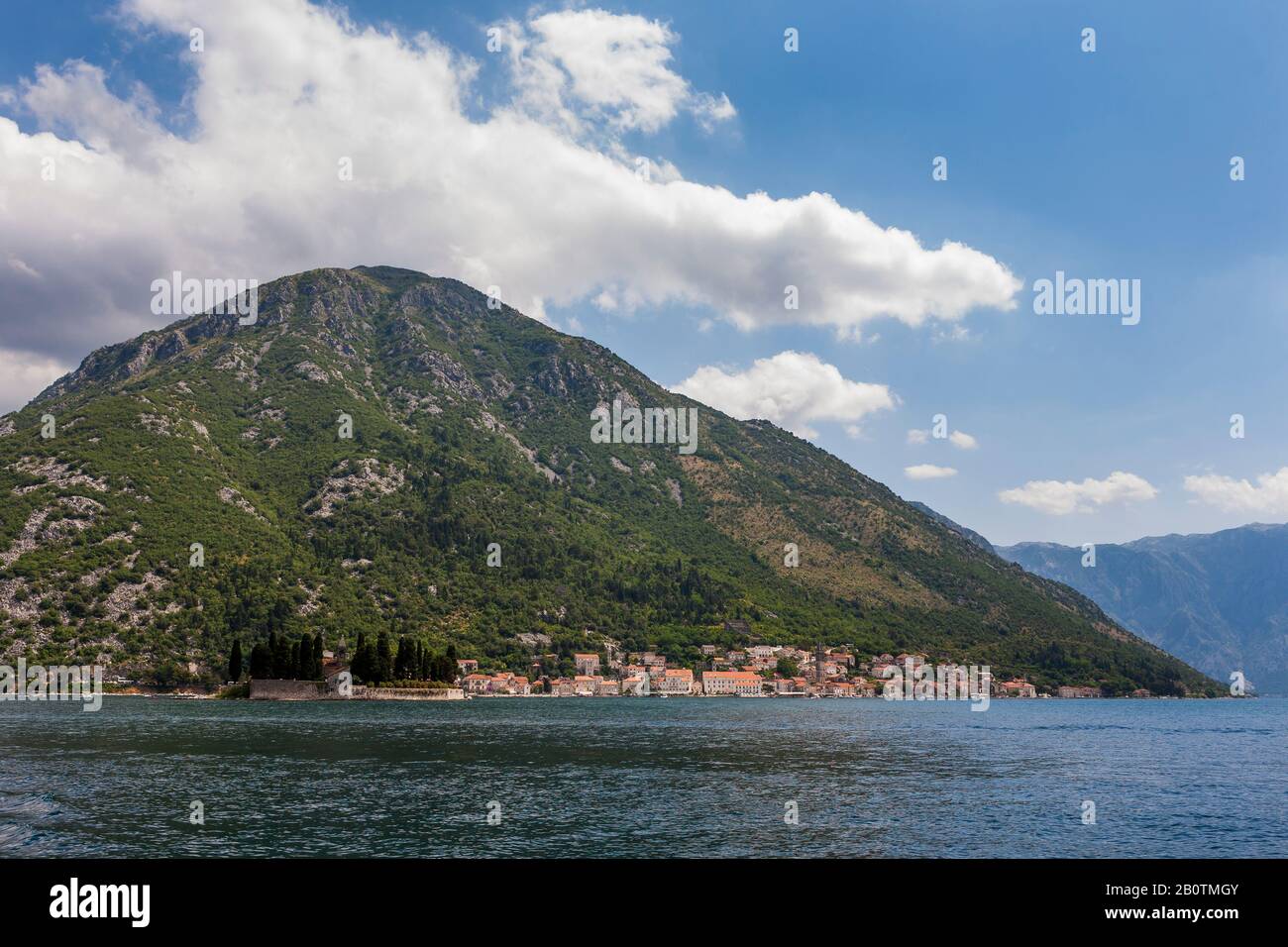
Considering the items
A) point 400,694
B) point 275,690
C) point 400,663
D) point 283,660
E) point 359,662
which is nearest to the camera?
point 275,690

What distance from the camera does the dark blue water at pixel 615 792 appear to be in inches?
1373

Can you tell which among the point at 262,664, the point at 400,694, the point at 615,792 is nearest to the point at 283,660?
the point at 262,664

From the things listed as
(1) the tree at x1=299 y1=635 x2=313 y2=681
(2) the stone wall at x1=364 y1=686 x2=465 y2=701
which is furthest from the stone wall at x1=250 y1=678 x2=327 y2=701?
(2) the stone wall at x1=364 y1=686 x2=465 y2=701

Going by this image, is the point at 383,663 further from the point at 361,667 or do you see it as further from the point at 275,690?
the point at 275,690

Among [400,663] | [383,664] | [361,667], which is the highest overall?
[383,664]

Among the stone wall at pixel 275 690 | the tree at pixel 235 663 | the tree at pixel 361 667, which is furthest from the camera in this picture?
the tree at pixel 235 663

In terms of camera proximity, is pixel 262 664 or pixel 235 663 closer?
pixel 262 664

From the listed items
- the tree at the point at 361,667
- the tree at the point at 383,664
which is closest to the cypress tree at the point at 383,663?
the tree at the point at 383,664

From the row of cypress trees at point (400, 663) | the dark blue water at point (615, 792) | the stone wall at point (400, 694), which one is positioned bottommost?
the stone wall at point (400, 694)

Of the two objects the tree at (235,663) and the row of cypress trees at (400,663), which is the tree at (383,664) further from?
the tree at (235,663)

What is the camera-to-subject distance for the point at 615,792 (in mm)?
48250

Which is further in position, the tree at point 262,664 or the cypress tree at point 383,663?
the cypress tree at point 383,663

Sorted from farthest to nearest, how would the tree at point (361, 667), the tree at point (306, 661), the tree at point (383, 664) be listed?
1. the tree at point (383, 664)
2. the tree at point (361, 667)
3. the tree at point (306, 661)
